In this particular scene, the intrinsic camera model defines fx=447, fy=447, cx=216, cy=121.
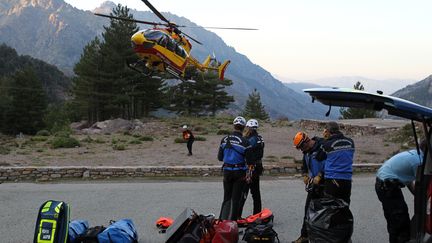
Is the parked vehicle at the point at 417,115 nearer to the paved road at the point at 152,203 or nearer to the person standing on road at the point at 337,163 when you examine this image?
the person standing on road at the point at 337,163

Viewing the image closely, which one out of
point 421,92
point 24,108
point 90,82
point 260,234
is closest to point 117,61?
point 90,82

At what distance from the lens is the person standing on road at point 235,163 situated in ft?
24.2

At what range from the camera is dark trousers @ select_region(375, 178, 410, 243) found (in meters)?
5.31

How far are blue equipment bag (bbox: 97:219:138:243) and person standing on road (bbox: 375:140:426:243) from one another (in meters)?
3.45

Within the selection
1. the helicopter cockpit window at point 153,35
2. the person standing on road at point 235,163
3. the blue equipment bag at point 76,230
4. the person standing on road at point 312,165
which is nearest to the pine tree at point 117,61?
the helicopter cockpit window at point 153,35

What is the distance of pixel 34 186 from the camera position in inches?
493

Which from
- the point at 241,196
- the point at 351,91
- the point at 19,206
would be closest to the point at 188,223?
the point at 241,196

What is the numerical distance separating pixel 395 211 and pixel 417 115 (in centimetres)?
211

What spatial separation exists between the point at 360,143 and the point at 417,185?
24096 millimetres

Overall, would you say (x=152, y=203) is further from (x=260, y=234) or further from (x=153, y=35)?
(x=153, y=35)

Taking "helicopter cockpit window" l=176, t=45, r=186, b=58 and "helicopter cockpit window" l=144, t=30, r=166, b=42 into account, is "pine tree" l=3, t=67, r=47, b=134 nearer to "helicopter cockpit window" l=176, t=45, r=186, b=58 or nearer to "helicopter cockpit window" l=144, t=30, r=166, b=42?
"helicopter cockpit window" l=176, t=45, r=186, b=58

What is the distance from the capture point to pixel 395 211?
17.7 ft

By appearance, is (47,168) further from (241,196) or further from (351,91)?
(351,91)

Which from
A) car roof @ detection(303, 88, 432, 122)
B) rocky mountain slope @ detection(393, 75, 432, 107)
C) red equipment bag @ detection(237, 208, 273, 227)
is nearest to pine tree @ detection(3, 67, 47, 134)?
red equipment bag @ detection(237, 208, 273, 227)
